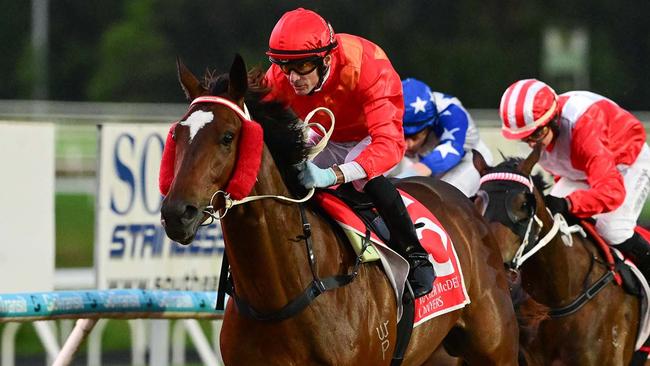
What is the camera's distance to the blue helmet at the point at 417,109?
721cm

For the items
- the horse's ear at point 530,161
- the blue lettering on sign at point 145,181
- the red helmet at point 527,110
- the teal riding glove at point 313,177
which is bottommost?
the blue lettering on sign at point 145,181

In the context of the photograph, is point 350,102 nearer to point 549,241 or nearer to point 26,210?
point 549,241

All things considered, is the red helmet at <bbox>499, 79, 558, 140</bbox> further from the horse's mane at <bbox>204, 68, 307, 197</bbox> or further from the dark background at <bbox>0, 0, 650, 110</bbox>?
the dark background at <bbox>0, 0, 650, 110</bbox>

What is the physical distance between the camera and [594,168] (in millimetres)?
6590

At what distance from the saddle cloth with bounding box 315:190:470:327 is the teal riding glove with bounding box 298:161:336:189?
0.20 meters

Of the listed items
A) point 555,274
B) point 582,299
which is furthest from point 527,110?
point 582,299

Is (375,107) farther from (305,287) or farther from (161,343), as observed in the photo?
(161,343)

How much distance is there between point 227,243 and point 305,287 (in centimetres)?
33

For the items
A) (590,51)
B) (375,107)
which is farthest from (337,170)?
(590,51)

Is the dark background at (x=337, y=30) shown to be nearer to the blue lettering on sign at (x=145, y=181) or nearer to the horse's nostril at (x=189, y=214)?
the blue lettering on sign at (x=145, y=181)

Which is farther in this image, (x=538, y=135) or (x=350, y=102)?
(x=538, y=135)

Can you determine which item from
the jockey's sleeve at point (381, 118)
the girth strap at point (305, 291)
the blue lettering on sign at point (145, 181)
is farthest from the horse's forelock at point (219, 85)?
the blue lettering on sign at point (145, 181)

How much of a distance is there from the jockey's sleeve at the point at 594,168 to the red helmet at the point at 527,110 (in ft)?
0.68

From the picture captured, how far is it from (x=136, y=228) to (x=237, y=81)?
394cm
